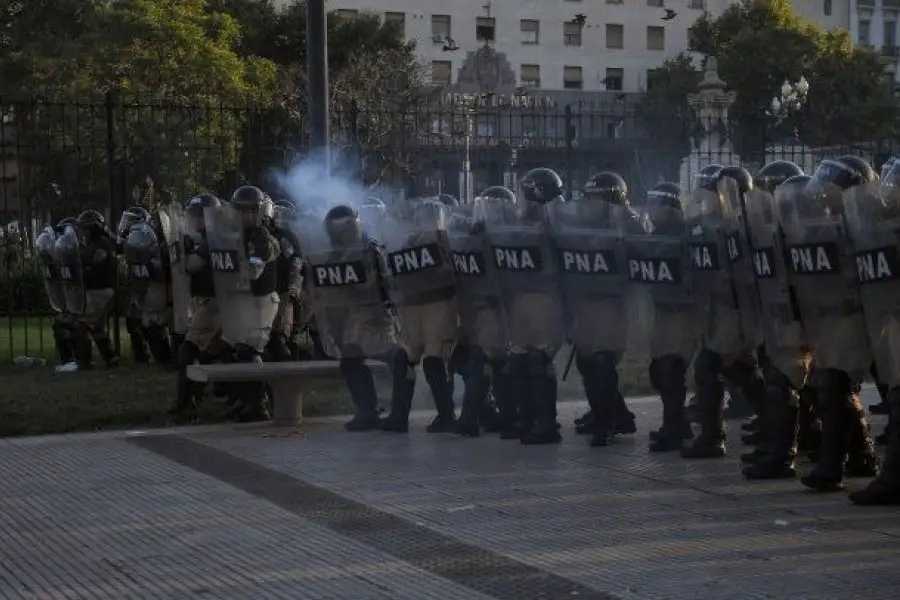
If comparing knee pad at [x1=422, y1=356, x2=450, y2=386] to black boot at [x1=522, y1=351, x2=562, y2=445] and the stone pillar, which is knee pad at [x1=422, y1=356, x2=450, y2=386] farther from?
the stone pillar

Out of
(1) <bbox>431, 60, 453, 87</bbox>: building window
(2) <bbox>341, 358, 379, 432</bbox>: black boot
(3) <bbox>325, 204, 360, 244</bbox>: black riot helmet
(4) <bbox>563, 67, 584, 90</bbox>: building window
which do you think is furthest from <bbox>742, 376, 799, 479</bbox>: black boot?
(4) <bbox>563, 67, 584, 90</bbox>: building window

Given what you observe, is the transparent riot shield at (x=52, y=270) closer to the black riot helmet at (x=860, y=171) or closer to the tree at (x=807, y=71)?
the black riot helmet at (x=860, y=171)

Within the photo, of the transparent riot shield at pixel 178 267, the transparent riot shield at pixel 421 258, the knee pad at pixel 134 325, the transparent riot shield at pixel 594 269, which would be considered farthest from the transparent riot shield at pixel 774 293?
the knee pad at pixel 134 325

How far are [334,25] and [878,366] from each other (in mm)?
44322

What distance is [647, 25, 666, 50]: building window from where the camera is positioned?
72.1 m

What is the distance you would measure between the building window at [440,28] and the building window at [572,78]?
645 centimetres

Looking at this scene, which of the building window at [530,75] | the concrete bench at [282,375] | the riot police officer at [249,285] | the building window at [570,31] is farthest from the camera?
the building window at [570,31]

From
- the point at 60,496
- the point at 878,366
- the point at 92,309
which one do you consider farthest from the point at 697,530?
the point at 92,309

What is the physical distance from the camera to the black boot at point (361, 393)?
39.6 feet

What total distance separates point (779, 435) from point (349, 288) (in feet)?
13.2

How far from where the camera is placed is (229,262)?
1261 cm

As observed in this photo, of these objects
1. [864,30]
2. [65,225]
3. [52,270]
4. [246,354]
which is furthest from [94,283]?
[864,30]

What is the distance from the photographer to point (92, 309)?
16.5 m

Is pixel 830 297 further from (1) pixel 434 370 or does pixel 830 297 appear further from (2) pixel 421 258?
(1) pixel 434 370
